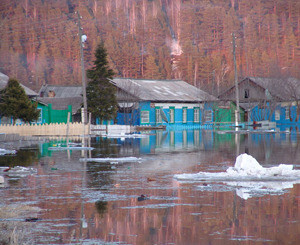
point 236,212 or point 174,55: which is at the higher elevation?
point 174,55

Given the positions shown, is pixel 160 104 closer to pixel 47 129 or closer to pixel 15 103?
pixel 47 129

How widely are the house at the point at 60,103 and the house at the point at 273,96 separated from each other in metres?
23.0

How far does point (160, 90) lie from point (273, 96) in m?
15.7

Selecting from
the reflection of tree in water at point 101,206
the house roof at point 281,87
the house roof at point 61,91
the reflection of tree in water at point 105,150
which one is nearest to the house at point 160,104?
the house roof at point 281,87

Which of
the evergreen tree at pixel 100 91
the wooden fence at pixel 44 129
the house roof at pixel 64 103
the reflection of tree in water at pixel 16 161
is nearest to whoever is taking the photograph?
the reflection of tree in water at pixel 16 161

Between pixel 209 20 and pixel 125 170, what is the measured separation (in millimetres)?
183967

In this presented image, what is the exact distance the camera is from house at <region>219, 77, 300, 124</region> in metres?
75.8

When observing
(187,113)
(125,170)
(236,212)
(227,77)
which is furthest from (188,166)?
(227,77)

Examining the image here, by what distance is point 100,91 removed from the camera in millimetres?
57875

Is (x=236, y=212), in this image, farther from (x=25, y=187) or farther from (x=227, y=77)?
(x=227, y=77)

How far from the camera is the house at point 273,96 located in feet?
249

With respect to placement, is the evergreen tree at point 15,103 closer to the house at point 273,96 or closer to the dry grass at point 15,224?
the dry grass at point 15,224

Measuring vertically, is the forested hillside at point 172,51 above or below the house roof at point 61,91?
above

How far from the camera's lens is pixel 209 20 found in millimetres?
194750
